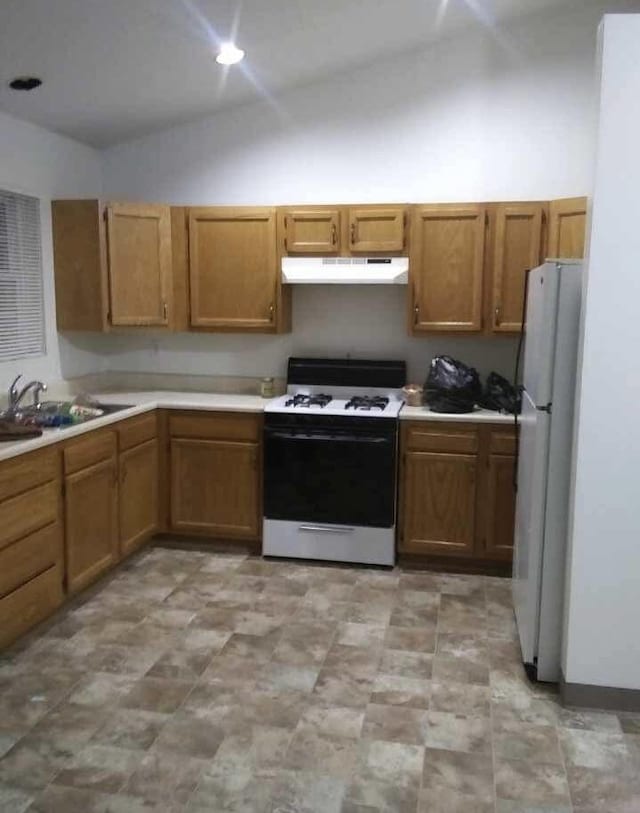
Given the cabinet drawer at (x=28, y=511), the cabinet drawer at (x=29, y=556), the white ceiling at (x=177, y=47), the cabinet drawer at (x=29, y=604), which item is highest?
the white ceiling at (x=177, y=47)

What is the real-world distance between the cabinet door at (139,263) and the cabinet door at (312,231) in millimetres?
741

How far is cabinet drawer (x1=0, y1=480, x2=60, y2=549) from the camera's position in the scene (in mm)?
2916

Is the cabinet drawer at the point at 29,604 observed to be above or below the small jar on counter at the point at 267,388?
below

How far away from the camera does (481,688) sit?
281 centimetres

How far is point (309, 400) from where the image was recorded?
4254mm

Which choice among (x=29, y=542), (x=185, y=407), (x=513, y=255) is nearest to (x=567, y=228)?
(x=513, y=255)

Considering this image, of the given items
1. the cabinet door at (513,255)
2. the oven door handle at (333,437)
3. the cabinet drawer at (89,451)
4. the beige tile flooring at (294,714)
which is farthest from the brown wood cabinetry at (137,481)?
the cabinet door at (513,255)

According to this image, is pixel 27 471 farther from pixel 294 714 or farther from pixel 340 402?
pixel 340 402

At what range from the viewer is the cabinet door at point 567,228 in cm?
373

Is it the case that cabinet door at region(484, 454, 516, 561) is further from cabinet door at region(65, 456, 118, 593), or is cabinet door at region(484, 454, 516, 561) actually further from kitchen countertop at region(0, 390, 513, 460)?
cabinet door at region(65, 456, 118, 593)

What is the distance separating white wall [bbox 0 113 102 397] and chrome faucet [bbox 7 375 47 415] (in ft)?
0.26

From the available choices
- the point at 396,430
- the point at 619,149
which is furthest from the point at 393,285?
the point at 619,149

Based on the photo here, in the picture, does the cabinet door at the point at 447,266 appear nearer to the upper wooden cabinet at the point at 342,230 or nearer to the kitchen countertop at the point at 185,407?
the upper wooden cabinet at the point at 342,230

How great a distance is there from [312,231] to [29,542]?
2258 millimetres
